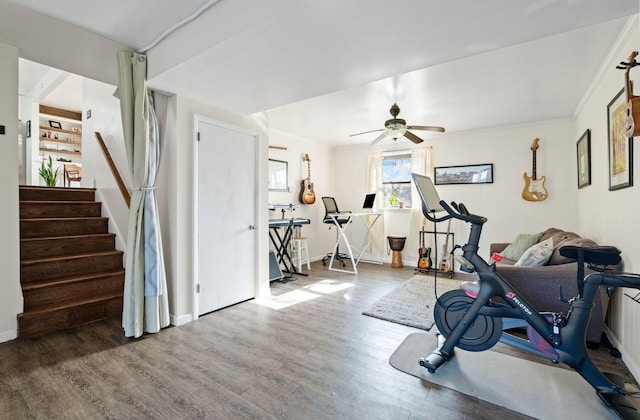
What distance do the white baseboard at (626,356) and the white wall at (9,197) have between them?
4.62 meters

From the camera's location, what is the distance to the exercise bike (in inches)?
63.7

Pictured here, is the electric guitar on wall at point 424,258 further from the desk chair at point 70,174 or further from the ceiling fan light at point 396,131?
the desk chair at point 70,174

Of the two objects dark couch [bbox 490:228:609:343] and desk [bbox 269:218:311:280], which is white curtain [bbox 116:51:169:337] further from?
dark couch [bbox 490:228:609:343]

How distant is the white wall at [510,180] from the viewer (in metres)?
4.29

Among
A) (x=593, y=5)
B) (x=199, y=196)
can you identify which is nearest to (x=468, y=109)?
(x=593, y=5)

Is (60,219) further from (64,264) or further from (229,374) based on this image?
(229,374)

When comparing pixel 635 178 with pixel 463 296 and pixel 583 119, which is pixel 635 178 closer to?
pixel 463 296

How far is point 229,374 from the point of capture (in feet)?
6.49

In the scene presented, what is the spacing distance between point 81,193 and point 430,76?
4.61 meters

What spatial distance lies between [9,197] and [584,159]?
5802 mm

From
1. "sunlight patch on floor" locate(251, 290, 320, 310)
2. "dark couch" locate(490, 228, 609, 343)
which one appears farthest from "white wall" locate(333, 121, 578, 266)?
"sunlight patch on floor" locate(251, 290, 320, 310)

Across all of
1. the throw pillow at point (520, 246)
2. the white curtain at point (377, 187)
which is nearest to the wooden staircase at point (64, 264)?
the white curtain at point (377, 187)

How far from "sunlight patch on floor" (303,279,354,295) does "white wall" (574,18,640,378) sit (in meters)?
2.69

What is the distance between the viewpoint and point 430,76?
9.47ft
